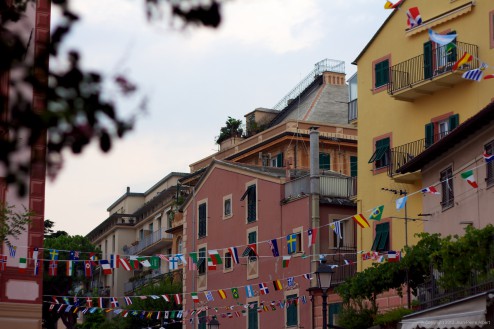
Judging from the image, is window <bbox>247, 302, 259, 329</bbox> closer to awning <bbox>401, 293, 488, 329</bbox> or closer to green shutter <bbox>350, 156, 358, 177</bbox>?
green shutter <bbox>350, 156, 358, 177</bbox>

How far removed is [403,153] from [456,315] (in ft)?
57.2

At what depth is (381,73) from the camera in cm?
4278

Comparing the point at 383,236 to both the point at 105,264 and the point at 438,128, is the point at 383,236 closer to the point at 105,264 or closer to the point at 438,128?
the point at 438,128

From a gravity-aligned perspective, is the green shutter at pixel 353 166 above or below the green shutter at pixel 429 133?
above

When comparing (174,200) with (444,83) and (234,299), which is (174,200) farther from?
(444,83)

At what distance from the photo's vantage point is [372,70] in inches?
1709

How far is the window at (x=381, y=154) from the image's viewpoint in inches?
1663

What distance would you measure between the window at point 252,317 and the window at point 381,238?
32.8 feet

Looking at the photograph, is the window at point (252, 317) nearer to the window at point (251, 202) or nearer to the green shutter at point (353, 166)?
the window at point (251, 202)

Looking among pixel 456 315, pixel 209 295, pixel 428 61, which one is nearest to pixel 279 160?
pixel 209 295

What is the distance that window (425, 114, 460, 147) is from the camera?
1535 inches

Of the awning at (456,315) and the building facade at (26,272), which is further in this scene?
the building facade at (26,272)

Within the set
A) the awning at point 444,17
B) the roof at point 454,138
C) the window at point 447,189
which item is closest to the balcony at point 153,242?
the awning at point 444,17

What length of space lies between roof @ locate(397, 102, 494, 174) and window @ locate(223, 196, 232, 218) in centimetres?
1740
